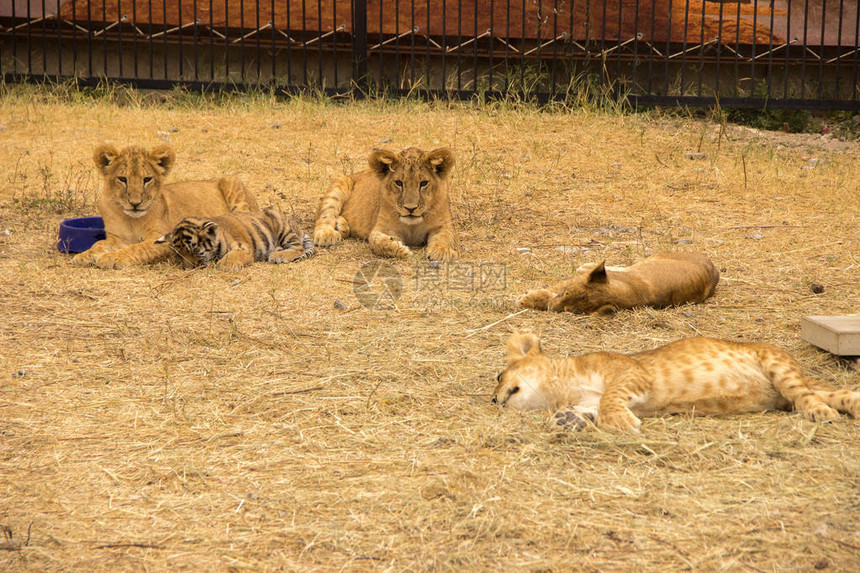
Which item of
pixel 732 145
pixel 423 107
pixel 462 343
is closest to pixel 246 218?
pixel 462 343

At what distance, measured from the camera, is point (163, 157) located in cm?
725

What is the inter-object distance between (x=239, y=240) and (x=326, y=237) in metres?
0.94

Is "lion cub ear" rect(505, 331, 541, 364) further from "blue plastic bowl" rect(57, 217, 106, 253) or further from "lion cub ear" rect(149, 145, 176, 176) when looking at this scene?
"blue plastic bowl" rect(57, 217, 106, 253)

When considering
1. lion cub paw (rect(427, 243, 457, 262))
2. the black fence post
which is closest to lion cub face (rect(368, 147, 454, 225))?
lion cub paw (rect(427, 243, 457, 262))

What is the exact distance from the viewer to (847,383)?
14.6 feet

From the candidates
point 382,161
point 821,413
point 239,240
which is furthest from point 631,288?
point 239,240

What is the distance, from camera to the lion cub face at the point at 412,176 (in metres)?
7.44

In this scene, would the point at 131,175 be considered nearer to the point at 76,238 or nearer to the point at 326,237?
the point at 76,238

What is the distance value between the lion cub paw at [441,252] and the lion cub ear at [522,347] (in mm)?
2722

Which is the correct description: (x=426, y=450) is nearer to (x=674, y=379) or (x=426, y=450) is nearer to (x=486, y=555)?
(x=486, y=555)

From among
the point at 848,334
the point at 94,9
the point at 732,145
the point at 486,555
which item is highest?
the point at 94,9

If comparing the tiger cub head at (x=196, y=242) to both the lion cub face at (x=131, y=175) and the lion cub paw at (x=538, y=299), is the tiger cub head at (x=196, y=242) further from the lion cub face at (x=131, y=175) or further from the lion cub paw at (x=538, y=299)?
the lion cub paw at (x=538, y=299)

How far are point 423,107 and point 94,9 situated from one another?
4.60 m

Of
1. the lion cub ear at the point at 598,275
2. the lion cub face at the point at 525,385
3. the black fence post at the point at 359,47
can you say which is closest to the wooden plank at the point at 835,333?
the lion cub ear at the point at 598,275
